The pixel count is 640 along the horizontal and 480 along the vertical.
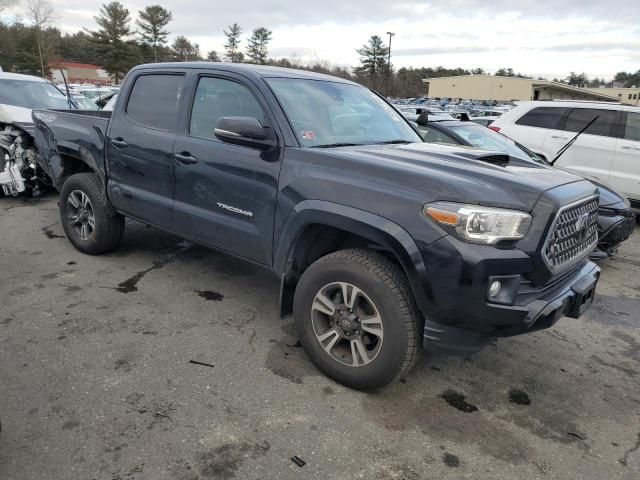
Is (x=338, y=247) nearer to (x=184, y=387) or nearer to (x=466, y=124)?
(x=184, y=387)

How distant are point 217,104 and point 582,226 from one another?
2.65 meters

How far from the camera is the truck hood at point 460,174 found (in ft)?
8.59

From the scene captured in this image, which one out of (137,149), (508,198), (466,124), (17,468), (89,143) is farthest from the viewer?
(466,124)

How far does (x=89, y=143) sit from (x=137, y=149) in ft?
2.81

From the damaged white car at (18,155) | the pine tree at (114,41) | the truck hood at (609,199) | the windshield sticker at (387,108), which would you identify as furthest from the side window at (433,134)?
the pine tree at (114,41)

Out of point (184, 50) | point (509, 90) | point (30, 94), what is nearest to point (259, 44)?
point (184, 50)

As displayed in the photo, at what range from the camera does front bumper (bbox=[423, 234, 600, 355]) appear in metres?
2.53

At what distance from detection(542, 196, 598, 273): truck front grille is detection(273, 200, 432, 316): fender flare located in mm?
650

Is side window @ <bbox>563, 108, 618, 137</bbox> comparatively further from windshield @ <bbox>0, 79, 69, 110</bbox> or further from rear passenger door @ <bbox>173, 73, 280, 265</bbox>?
windshield @ <bbox>0, 79, 69, 110</bbox>

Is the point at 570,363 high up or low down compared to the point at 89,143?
down

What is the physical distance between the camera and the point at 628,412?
10.1 feet

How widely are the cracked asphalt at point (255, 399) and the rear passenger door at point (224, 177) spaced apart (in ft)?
2.34

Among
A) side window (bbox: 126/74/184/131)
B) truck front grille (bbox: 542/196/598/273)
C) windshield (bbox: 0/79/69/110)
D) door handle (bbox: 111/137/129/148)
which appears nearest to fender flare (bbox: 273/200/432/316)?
truck front grille (bbox: 542/196/598/273)

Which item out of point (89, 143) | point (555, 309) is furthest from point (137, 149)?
point (555, 309)
